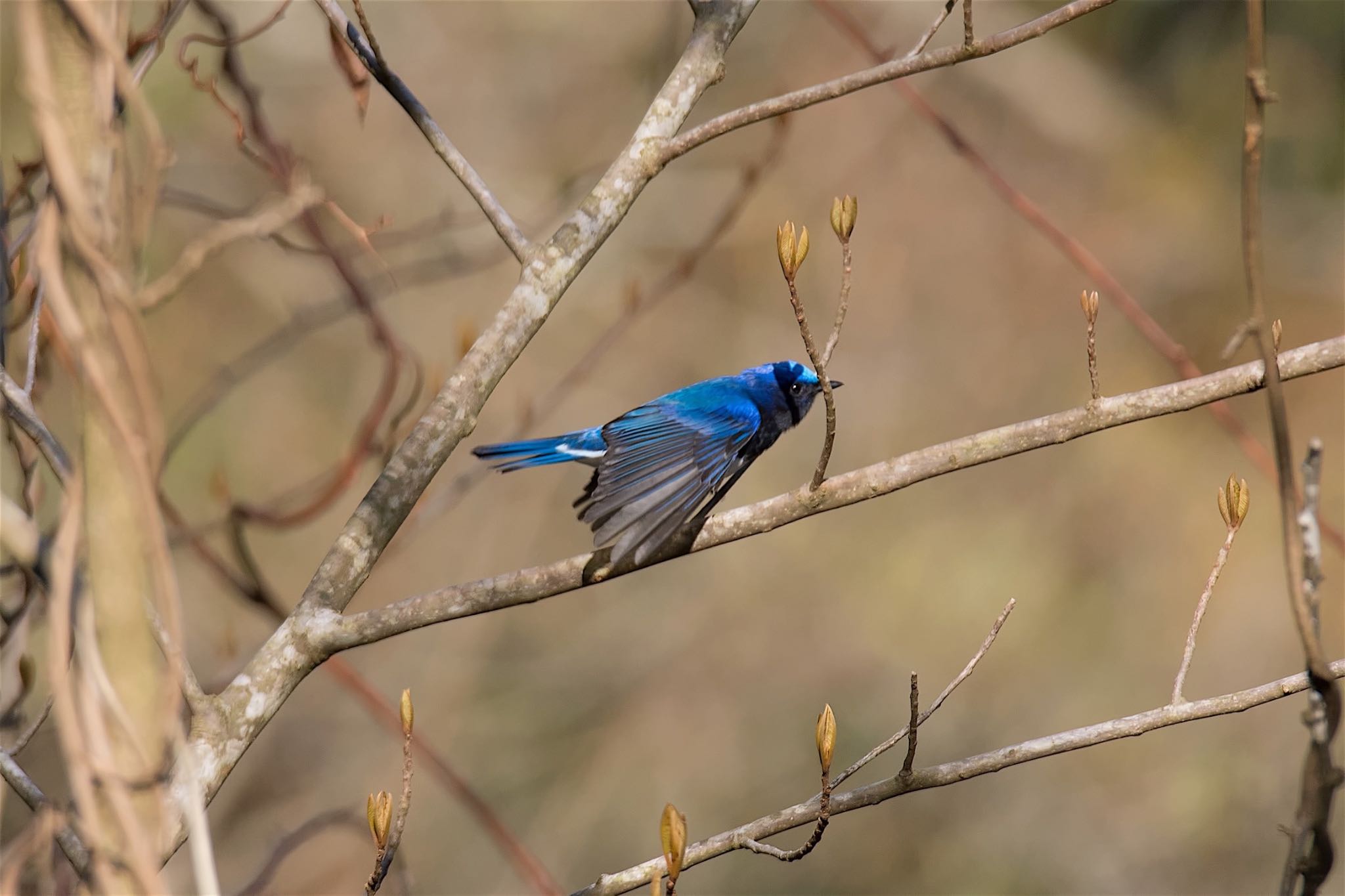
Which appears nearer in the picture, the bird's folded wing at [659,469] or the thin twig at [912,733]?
the thin twig at [912,733]

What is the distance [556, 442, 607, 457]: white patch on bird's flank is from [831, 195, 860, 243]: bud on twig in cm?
202

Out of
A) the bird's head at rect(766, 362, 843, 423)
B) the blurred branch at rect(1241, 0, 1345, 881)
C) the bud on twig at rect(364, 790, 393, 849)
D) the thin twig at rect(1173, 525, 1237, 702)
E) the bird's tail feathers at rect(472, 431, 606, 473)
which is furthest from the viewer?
the bird's head at rect(766, 362, 843, 423)

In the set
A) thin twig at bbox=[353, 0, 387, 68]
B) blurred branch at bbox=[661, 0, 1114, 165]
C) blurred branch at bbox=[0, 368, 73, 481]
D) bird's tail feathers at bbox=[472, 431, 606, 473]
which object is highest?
thin twig at bbox=[353, 0, 387, 68]

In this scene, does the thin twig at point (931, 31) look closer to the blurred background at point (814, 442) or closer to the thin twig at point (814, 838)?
the thin twig at point (814, 838)

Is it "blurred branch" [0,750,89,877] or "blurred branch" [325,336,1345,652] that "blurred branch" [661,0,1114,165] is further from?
"blurred branch" [0,750,89,877]

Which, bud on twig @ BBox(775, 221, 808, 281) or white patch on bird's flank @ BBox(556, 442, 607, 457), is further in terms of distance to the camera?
white patch on bird's flank @ BBox(556, 442, 607, 457)

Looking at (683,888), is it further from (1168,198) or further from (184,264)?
(1168,198)

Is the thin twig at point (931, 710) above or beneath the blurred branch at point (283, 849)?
above

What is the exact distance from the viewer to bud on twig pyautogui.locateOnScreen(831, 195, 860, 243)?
2.13 meters

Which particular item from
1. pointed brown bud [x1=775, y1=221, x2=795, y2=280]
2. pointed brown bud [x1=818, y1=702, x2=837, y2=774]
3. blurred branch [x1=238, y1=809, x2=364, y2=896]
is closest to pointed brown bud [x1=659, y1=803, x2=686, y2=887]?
pointed brown bud [x1=818, y1=702, x2=837, y2=774]

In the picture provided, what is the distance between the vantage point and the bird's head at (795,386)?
451cm

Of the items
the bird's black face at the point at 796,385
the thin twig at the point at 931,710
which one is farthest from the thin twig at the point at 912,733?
the bird's black face at the point at 796,385

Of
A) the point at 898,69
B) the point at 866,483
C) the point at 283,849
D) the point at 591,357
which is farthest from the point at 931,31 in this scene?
the point at 283,849

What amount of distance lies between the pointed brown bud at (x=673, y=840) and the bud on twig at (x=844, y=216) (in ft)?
3.77
